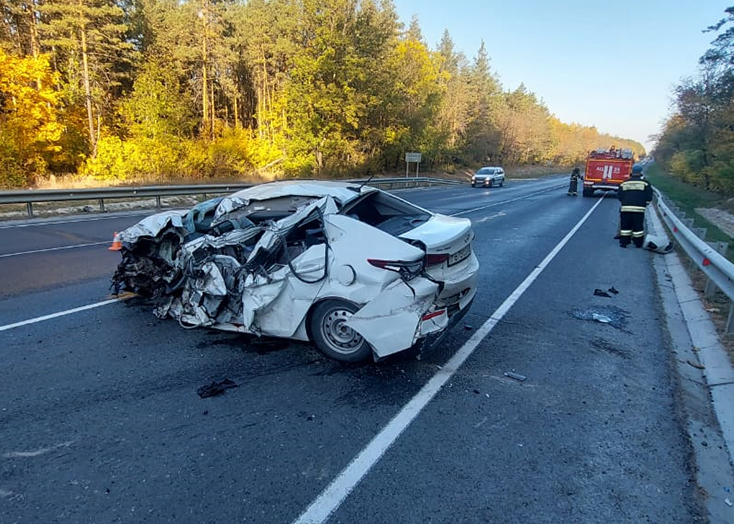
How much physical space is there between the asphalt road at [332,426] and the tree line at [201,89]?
2297 cm

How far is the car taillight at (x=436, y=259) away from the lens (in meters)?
3.92

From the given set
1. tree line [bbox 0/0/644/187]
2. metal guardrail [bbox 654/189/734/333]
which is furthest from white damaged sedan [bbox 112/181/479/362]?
tree line [bbox 0/0/644/187]

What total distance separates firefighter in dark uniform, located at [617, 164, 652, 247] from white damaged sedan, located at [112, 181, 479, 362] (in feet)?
24.5

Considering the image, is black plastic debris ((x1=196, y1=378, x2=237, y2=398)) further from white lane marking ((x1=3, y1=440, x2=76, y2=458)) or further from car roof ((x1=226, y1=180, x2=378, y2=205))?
car roof ((x1=226, y1=180, x2=378, y2=205))

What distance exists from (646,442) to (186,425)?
3.19m

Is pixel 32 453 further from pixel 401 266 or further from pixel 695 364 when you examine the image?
pixel 695 364

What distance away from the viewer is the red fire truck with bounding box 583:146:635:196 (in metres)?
25.4

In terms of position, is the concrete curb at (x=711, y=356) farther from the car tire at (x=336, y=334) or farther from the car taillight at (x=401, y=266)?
the car tire at (x=336, y=334)

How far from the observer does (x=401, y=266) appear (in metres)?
3.71

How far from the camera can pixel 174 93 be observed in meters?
33.6

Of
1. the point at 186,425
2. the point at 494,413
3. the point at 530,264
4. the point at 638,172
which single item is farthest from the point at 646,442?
the point at 638,172

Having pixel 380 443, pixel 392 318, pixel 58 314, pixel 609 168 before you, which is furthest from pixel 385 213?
pixel 609 168

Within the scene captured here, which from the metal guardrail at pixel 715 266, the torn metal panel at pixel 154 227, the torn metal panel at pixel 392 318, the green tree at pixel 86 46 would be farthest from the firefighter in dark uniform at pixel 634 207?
the green tree at pixel 86 46

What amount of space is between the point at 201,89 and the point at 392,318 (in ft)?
129
